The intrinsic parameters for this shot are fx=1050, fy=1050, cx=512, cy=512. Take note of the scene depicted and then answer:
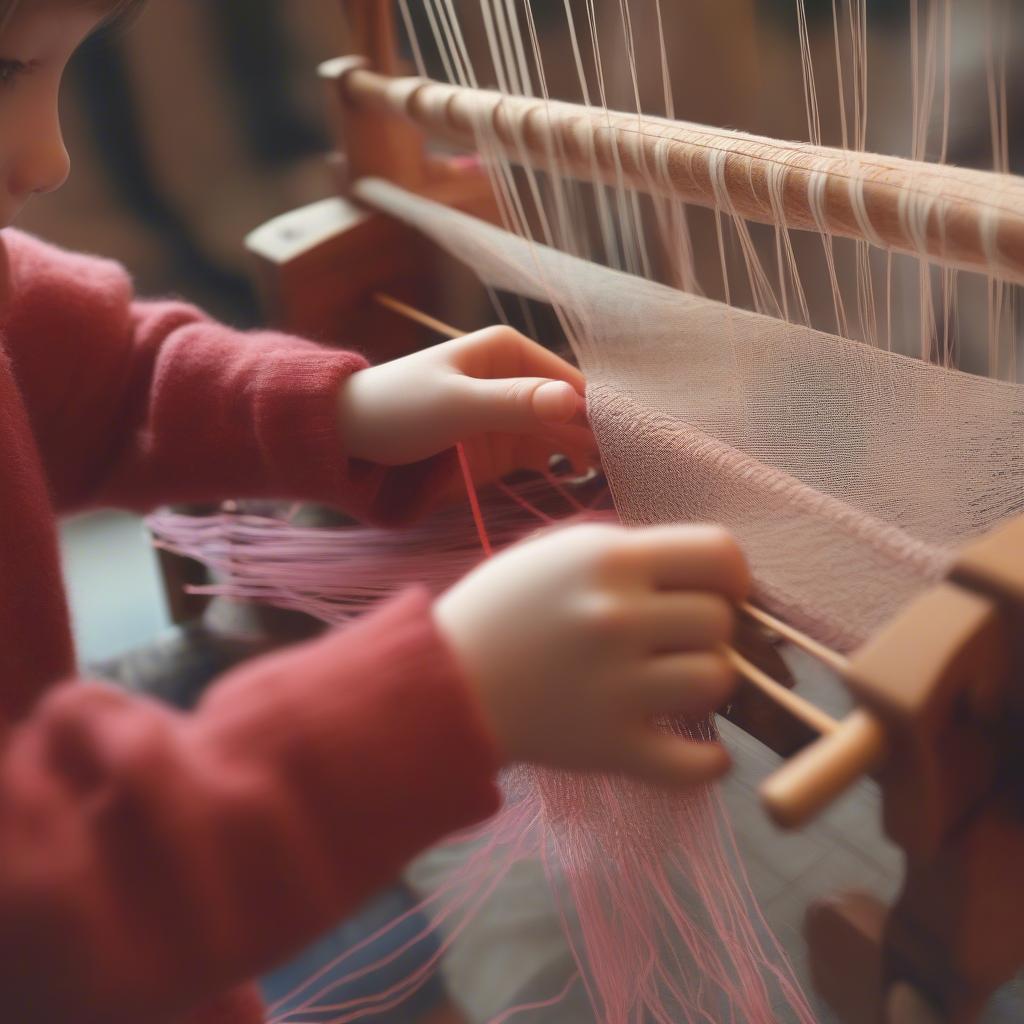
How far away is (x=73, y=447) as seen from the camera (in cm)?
76

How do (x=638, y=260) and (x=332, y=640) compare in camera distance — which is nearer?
(x=332, y=640)

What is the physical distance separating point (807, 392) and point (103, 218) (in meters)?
0.99

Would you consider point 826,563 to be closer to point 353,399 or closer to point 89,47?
point 353,399

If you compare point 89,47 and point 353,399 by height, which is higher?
point 89,47

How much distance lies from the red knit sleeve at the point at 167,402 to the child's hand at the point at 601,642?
29 cm

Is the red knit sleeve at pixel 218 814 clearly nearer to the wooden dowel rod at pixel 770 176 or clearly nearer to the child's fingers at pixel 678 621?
the child's fingers at pixel 678 621

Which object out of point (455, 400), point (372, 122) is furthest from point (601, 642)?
point (372, 122)

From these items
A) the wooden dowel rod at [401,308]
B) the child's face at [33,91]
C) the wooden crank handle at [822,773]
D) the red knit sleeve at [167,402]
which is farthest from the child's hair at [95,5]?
the wooden crank handle at [822,773]

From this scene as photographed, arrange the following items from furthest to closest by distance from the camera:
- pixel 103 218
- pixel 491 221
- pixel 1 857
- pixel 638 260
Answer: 1. pixel 103 218
2. pixel 638 260
3. pixel 491 221
4. pixel 1 857

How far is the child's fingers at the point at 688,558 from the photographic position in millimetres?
396

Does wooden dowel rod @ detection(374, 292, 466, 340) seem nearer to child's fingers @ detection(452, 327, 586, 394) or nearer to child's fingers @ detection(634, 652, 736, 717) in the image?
child's fingers @ detection(452, 327, 586, 394)

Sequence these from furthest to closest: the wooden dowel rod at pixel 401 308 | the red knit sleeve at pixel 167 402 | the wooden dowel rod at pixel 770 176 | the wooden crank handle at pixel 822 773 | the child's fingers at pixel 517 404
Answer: the wooden dowel rod at pixel 401 308 → the red knit sleeve at pixel 167 402 → the child's fingers at pixel 517 404 → the wooden dowel rod at pixel 770 176 → the wooden crank handle at pixel 822 773

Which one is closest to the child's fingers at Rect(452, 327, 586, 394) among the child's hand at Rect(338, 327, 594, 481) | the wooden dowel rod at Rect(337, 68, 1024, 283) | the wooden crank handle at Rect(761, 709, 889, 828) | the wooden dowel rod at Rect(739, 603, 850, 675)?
the child's hand at Rect(338, 327, 594, 481)

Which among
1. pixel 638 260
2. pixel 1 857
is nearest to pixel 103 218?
pixel 638 260
